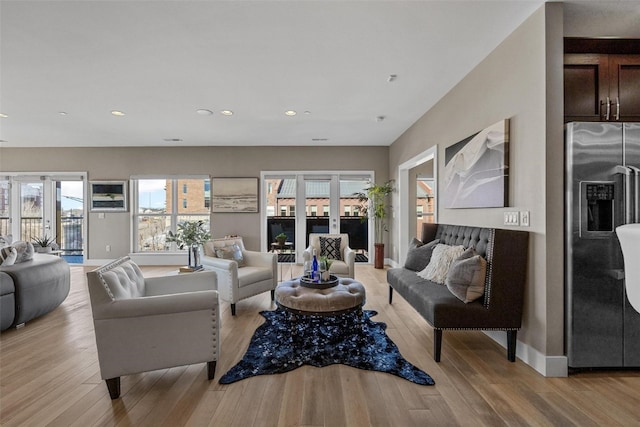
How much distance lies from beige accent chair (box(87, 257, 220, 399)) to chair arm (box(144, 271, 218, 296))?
417mm

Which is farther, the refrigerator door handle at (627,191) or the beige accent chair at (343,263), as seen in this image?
the beige accent chair at (343,263)

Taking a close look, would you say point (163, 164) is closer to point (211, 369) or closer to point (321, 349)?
point (211, 369)

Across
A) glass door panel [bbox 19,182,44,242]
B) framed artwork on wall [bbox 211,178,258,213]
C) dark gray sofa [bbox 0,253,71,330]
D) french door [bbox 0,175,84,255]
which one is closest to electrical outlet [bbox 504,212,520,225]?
dark gray sofa [bbox 0,253,71,330]

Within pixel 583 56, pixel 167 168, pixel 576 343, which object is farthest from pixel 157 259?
pixel 583 56

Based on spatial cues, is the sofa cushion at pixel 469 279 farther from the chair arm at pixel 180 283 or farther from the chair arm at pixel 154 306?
the chair arm at pixel 180 283

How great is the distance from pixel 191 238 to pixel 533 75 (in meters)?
3.77

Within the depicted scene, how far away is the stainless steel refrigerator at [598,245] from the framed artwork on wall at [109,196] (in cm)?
762

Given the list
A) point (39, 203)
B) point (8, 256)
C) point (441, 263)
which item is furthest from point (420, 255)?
point (39, 203)

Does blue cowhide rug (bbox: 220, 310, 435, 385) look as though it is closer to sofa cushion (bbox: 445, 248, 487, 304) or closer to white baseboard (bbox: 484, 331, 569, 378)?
sofa cushion (bbox: 445, 248, 487, 304)

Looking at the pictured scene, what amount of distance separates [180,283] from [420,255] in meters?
2.60

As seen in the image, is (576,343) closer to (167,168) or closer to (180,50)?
(180,50)

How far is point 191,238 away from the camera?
3680 mm

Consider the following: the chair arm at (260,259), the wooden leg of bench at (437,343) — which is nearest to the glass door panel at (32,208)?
the chair arm at (260,259)

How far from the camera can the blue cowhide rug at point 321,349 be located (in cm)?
226
